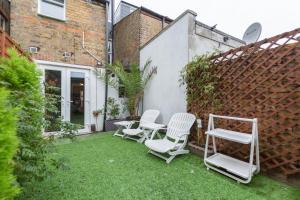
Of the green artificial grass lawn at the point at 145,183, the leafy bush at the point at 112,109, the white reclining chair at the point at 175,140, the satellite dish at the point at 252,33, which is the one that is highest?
the satellite dish at the point at 252,33

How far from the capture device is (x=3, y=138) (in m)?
1.18

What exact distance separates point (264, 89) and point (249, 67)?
567mm

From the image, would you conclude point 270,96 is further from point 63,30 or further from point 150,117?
point 63,30

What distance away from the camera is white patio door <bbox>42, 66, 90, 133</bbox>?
20.6ft

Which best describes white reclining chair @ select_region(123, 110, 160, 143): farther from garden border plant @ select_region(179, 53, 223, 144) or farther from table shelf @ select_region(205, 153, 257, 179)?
table shelf @ select_region(205, 153, 257, 179)

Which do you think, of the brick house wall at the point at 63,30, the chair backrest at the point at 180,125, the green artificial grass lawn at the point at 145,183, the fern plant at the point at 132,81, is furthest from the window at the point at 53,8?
the chair backrest at the point at 180,125

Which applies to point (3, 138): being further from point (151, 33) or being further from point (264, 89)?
point (151, 33)

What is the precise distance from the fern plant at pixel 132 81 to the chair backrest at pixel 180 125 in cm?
272

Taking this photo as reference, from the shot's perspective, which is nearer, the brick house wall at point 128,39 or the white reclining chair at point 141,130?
the white reclining chair at point 141,130

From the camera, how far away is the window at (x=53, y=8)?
6191 millimetres

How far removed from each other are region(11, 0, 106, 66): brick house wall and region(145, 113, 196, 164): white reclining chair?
4.38 metres

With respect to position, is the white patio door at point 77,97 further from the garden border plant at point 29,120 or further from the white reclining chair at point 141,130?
the garden border plant at point 29,120

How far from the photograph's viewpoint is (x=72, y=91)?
262 inches

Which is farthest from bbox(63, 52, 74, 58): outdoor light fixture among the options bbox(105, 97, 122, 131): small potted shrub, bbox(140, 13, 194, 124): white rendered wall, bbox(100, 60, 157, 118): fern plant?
bbox(140, 13, 194, 124): white rendered wall
